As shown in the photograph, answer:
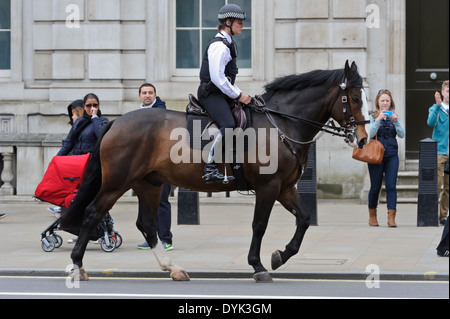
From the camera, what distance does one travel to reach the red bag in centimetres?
1189

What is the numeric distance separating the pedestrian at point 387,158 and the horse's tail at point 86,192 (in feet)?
16.2

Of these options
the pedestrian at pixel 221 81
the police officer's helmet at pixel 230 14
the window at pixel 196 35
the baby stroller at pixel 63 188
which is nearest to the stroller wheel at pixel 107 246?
the baby stroller at pixel 63 188

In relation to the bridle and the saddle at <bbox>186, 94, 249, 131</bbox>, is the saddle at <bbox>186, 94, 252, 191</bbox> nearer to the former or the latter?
the saddle at <bbox>186, 94, 249, 131</bbox>

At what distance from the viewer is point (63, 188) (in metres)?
11.9

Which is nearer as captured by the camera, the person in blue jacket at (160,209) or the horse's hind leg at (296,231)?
the horse's hind leg at (296,231)

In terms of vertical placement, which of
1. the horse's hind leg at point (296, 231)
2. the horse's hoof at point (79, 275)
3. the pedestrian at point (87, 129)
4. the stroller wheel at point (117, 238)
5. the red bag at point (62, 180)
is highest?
the pedestrian at point (87, 129)

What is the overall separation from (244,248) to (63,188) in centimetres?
233

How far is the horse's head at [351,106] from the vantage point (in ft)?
32.9

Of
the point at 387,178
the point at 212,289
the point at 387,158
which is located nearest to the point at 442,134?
the point at 387,158

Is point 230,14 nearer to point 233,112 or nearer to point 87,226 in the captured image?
point 233,112

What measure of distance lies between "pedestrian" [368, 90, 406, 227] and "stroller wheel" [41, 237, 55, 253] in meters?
4.67

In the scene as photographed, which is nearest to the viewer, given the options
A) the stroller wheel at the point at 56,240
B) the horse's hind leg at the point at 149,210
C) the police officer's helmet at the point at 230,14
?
the police officer's helmet at the point at 230,14

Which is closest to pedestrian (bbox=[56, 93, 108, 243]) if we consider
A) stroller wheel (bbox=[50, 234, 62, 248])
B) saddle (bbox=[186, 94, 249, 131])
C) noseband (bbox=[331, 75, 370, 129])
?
stroller wheel (bbox=[50, 234, 62, 248])

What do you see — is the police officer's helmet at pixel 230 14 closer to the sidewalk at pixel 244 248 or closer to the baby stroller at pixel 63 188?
the sidewalk at pixel 244 248
